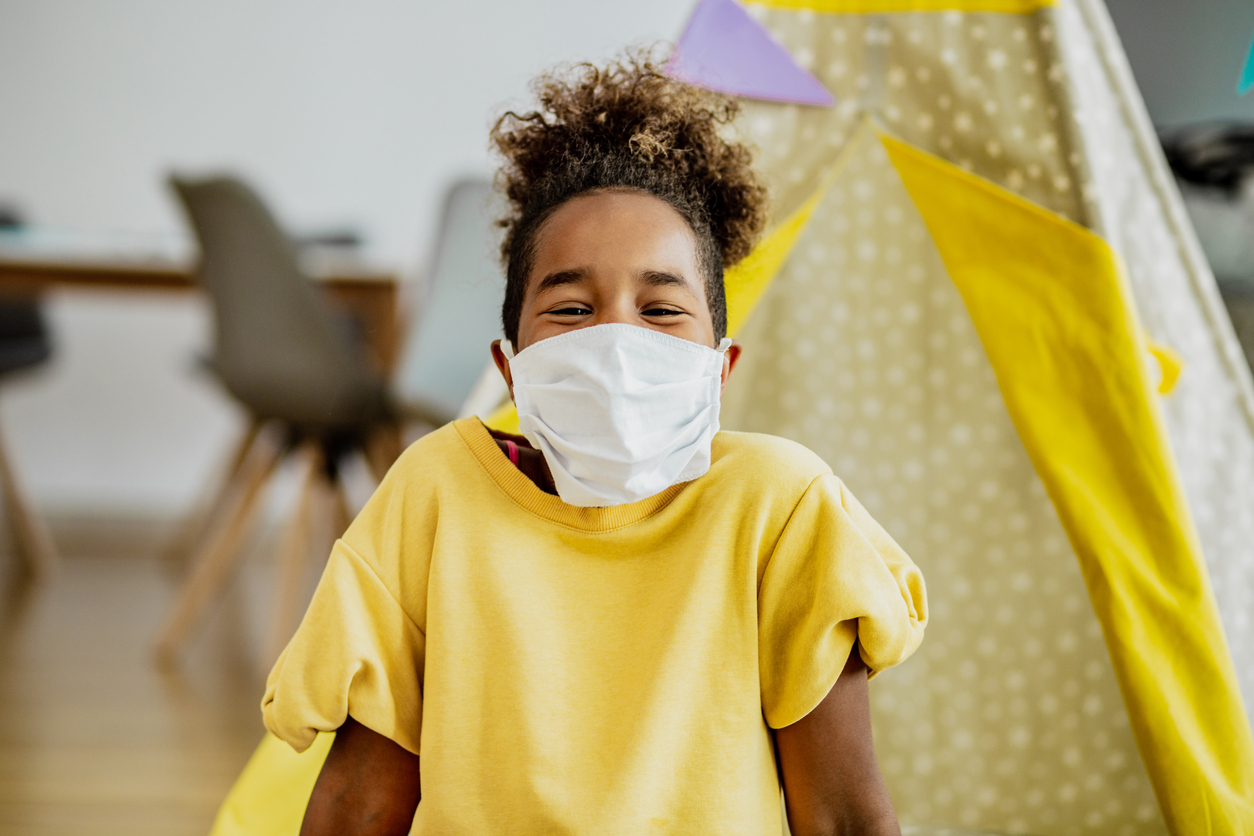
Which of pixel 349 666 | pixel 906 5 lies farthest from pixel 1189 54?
pixel 349 666

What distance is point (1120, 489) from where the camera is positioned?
78 centimetres

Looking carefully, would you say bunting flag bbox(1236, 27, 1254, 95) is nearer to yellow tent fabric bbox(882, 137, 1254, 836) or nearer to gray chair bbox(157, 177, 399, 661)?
yellow tent fabric bbox(882, 137, 1254, 836)

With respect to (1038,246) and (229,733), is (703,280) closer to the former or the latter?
(1038,246)

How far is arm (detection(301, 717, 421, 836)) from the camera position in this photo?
0.60m

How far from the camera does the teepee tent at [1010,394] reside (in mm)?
763

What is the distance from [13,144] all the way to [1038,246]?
321 cm

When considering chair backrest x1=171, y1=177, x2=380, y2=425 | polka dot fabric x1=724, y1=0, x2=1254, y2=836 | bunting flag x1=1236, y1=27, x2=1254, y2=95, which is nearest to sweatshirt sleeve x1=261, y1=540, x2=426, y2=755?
polka dot fabric x1=724, y1=0, x2=1254, y2=836

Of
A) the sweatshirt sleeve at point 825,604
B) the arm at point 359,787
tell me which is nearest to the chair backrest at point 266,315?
the arm at point 359,787

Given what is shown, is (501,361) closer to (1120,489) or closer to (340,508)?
(1120,489)

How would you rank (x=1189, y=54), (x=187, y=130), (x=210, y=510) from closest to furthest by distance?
(x=1189, y=54)
(x=210, y=510)
(x=187, y=130)

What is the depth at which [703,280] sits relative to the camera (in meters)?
0.65

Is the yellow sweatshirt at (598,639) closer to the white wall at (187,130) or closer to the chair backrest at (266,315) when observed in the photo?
the chair backrest at (266,315)

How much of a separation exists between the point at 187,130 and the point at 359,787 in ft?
9.67

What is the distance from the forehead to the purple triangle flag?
0.30 meters
